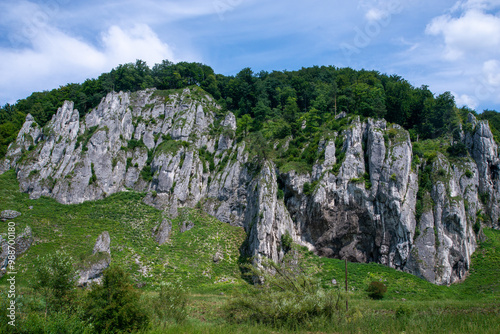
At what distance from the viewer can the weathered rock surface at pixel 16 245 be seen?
3328 cm

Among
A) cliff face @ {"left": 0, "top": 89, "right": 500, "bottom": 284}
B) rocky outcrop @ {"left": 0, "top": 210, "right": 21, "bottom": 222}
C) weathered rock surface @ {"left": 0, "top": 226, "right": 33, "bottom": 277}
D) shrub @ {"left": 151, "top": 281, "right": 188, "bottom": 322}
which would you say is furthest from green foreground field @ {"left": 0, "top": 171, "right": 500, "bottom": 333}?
A: shrub @ {"left": 151, "top": 281, "right": 188, "bottom": 322}

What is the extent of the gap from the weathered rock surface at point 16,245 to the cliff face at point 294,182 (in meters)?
11.0

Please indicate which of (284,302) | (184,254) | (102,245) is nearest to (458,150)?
(184,254)

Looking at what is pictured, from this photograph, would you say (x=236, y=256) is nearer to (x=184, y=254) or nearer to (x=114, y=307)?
(x=184, y=254)

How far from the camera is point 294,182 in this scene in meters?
48.4

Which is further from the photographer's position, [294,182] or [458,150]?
[458,150]

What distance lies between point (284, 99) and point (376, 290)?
56133mm

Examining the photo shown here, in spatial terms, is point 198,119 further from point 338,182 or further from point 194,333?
point 194,333

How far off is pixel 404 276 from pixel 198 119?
159ft

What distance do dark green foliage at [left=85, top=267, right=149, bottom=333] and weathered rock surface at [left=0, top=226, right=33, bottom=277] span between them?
24043 millimetres

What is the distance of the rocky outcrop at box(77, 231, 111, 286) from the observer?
110ft

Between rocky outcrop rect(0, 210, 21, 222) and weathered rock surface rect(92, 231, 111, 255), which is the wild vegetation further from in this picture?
weathered rock surface rect(92, 231, 111, 255)

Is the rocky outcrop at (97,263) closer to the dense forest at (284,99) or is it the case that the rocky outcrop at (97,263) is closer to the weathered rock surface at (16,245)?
the weathered rock surface at (16,245)

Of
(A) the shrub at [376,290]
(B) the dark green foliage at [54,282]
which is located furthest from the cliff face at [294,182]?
(B) the dark green foliage at [54,282]
